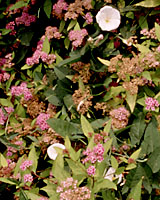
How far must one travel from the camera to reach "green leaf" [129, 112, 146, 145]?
188 centimetres

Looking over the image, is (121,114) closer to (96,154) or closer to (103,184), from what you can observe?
(96,154)

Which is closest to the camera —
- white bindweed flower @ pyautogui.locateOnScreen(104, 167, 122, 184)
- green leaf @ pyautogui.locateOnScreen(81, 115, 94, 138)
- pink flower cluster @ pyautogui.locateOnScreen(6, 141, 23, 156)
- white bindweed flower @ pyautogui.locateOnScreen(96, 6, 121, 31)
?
white bindweed flower @ pyautogui.locateOnScreen(104, 167, 122, 184)

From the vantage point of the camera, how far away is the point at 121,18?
2154 mm

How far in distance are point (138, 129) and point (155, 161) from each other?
227mm

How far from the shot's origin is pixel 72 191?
1.58 meters

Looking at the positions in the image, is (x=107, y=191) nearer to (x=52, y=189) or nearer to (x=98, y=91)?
(x=52, y=189)

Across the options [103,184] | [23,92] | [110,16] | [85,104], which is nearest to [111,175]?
[103,184]

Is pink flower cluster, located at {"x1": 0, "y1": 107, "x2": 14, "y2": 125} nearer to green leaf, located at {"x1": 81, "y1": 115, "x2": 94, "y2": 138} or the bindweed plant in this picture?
the bindweed plant

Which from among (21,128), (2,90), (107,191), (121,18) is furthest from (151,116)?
(2,90)

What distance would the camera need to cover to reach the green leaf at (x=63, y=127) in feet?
6.44

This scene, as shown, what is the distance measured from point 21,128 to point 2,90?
1.96 feet

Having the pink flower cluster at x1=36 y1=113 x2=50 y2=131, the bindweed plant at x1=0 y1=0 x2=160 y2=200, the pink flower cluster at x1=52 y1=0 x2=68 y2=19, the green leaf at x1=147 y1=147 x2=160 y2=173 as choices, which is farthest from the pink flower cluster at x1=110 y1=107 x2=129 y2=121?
the pink flower cluster at x1=52 y1=0 x2=68 y2=19

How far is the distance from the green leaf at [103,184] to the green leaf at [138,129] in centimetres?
36

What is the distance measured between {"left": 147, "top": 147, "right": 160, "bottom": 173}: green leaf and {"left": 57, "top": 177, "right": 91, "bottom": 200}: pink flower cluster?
0.42m
